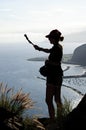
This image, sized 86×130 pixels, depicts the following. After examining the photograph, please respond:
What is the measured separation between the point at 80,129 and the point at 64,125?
1.77ft

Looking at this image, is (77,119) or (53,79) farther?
(53,79)

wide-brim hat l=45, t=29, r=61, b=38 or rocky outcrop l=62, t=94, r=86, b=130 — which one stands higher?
wide-brim hat l=45, t=29, r=61, b=38

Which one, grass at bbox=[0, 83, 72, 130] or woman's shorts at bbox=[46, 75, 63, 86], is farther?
woman's shorts at bbox=[46, 75, 63, 86]

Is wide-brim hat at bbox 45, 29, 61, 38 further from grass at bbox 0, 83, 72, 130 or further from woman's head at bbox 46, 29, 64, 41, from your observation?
grass at bbox 0, 83, 72, 130

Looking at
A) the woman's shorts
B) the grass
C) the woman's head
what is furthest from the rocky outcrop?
the woman's head

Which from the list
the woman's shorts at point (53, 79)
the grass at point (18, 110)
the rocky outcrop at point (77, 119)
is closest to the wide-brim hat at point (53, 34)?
the woman's shorts at point (53, 79)

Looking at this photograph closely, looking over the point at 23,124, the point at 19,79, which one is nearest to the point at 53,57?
the point at 23,124

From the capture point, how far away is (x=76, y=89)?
559ft

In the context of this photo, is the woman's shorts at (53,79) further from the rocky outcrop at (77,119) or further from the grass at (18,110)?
the rocky outcrop at (77,119)

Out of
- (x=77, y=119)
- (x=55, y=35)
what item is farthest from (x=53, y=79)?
(x=77, y=119)

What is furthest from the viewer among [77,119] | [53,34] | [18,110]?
[53,34]

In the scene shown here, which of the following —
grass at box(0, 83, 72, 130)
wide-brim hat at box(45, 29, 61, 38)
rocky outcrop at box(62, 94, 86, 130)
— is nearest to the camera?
rocky outcrop at box(62, 94, 86, 130)

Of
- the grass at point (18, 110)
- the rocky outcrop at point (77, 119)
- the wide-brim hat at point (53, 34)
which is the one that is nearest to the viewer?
the rocky outcrop at point (77, 119)

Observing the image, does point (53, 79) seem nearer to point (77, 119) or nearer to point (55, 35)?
point (55, 35)
